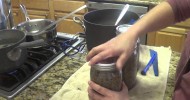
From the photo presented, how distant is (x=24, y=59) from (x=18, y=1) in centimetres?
182

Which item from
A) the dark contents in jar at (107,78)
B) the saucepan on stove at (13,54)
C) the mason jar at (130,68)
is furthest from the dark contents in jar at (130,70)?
the saucepan on stove at (13,54)

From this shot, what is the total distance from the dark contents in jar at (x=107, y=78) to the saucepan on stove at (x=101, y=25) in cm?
23

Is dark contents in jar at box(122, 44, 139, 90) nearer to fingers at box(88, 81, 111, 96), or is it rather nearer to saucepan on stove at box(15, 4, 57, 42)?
fingers at box(88, 81, 111, 96)

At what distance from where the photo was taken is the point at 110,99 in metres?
0.59

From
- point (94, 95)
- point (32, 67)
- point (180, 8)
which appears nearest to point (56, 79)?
point (32, 67)

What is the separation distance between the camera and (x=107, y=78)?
23.1 inches

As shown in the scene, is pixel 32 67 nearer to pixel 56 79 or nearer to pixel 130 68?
pixel 56 79

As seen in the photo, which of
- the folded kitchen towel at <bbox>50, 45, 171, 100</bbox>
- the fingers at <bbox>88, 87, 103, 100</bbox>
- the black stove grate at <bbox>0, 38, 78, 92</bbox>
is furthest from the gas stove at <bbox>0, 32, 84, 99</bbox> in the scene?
the fingers at <bbox>88, 87, 103, 100</bbox>

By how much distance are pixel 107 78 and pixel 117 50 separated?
0.08 metres

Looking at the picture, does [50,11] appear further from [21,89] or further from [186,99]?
[186,99]

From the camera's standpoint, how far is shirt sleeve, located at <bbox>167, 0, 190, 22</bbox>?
718 mm

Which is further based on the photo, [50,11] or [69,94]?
[50,11]

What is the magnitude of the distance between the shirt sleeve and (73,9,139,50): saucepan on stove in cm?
17

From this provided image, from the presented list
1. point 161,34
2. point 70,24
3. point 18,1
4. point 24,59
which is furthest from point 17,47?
point 18,1
